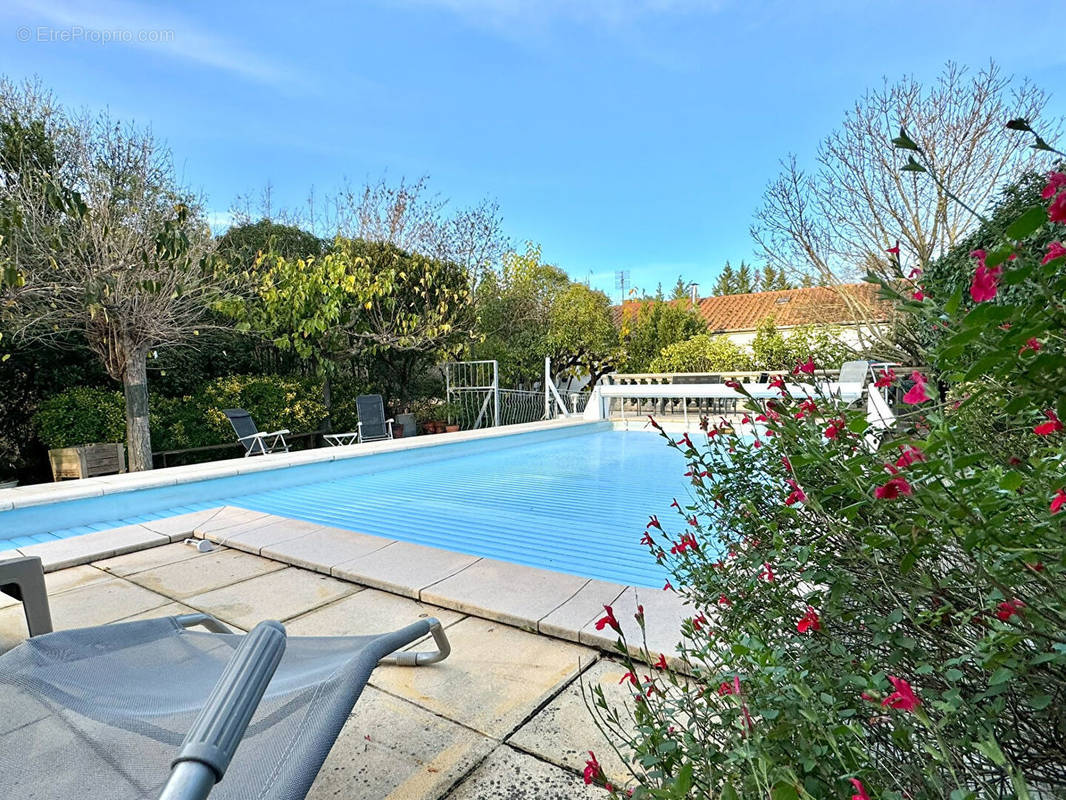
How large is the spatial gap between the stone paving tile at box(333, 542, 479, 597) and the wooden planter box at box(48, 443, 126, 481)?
5.42 metres

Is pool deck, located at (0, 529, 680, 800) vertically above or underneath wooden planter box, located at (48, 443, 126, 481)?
underneath

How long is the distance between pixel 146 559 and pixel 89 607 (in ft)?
3.02

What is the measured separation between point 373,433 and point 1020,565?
969 centimetres

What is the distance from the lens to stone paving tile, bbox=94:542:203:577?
3.75 metres

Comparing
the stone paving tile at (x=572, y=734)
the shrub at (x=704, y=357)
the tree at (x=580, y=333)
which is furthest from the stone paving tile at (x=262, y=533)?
the shrub at (x=704, y=357)

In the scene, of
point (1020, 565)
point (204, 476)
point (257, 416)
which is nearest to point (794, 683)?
point (1020, 565)

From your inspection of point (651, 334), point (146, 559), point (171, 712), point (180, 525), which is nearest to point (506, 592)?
point (171, 712)

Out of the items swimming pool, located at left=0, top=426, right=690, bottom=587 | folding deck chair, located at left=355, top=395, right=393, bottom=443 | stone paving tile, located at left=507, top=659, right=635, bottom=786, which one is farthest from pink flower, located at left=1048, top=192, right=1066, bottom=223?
folding deck chair, located at left=355, top=395, right=393, bottom=443

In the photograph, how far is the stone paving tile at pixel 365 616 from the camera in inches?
108

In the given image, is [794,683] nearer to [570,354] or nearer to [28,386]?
[28,386]

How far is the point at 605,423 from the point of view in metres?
12.3

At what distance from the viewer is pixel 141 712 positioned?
1.30 m

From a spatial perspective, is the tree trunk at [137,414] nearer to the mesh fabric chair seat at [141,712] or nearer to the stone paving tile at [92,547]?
the stone paving tile at [92,547]

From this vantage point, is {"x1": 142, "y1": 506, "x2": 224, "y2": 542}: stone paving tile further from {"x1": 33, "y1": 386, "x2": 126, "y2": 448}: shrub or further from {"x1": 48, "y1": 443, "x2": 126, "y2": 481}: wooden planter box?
{"x1": 33, "y1": 386, "x2": 126, "y2": 448}: shrub
